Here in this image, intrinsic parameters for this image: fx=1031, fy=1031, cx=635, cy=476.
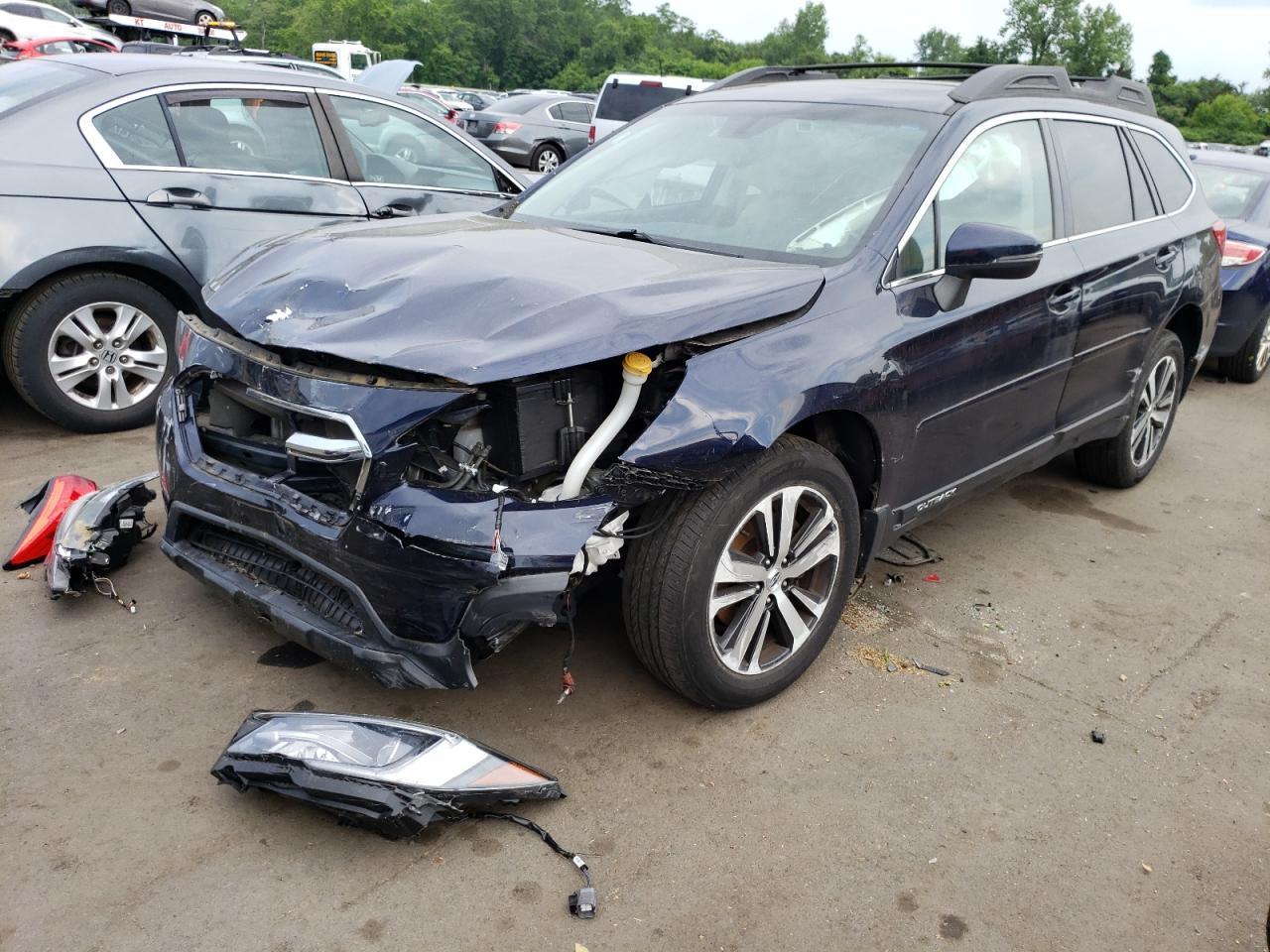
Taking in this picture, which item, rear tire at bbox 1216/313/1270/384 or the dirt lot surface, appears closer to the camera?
the dirt lot surface

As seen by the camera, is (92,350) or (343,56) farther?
(343,56)

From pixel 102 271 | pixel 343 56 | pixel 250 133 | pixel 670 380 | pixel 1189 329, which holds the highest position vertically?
pixel 343 56

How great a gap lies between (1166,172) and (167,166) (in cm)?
475

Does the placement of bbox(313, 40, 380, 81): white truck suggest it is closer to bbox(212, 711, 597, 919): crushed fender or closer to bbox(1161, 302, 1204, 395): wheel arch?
bbox(1161, 302, 1204, 395): wheel arch

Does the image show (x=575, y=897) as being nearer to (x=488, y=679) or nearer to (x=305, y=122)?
(x=488, y=679)

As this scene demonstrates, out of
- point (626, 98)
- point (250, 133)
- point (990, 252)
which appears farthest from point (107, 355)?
point (626, 98)

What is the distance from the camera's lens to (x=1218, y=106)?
53.8 meters

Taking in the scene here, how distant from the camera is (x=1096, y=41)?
72.1 meters

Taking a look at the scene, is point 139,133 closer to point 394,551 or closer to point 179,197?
point 179,197

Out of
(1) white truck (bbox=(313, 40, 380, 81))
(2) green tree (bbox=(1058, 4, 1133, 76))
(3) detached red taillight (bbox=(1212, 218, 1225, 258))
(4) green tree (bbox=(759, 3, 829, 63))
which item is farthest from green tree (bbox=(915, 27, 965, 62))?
(3) detached red taillight (bbox=(1212, 218, 1225, 258))

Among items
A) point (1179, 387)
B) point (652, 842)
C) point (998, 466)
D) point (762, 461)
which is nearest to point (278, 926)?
point (652, 842)

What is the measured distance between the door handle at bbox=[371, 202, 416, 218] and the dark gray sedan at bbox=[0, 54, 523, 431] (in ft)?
0.04

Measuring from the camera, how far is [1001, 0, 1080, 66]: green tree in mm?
72625

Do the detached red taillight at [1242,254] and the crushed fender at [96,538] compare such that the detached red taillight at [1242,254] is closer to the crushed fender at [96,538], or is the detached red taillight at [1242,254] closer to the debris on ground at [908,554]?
the debris on ground at [908,554]
